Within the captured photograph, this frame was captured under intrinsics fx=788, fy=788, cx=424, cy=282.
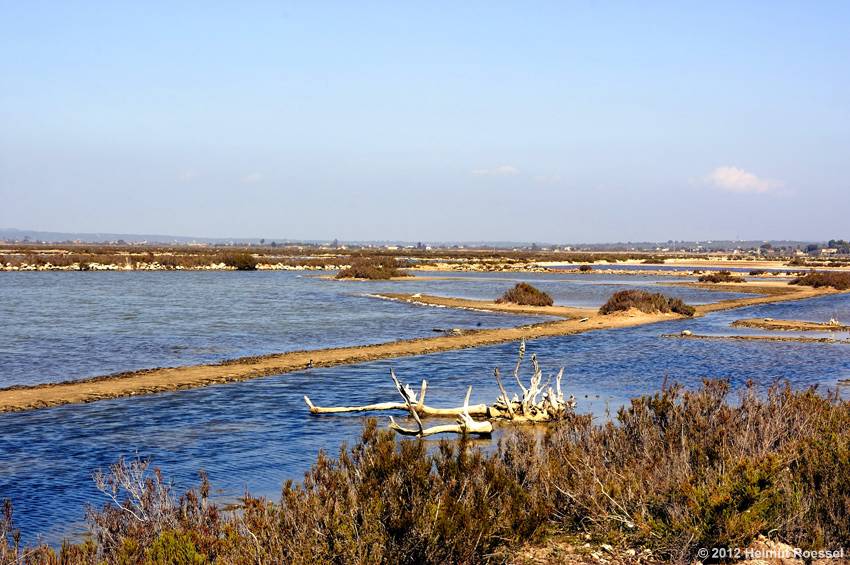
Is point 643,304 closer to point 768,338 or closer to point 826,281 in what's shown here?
point 768,338

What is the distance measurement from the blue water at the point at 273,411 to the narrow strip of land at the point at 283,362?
65cm

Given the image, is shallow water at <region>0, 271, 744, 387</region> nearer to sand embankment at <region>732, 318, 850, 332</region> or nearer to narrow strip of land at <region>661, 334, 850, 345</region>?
narrow strip of land at <region>661, 334, 850, 345</region>

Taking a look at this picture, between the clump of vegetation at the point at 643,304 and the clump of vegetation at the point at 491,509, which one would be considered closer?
the clump of vegetation at the point at 491,509

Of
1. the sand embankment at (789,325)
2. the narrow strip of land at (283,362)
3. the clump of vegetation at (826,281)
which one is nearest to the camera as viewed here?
the narrow strip of land at (283,362)

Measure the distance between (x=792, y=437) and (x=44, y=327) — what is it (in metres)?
28.0

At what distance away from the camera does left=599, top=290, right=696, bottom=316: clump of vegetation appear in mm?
39406

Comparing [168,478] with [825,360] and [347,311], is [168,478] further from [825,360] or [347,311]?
[347,311]

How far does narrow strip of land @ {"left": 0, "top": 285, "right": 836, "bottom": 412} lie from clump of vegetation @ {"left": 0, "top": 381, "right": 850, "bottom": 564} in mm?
9508

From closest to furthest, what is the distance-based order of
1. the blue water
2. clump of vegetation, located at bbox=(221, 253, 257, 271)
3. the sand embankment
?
the blue water
the sand embankment
clump of vegetation, located at bbox=(221, 253, 257, 271)

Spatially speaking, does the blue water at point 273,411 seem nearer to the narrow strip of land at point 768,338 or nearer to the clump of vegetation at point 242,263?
the narrow strip of land at point 768,338

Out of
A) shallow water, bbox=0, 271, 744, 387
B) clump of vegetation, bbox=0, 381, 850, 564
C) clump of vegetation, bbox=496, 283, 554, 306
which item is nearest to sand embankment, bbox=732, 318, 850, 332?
shallow water, bbox=0, 271, 744, 387

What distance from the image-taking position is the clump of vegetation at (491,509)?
6.29 meters

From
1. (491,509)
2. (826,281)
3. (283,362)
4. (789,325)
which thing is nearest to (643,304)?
(789,325)

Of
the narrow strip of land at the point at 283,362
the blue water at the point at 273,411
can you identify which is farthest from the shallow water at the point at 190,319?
the blue water at the point at 273,411
